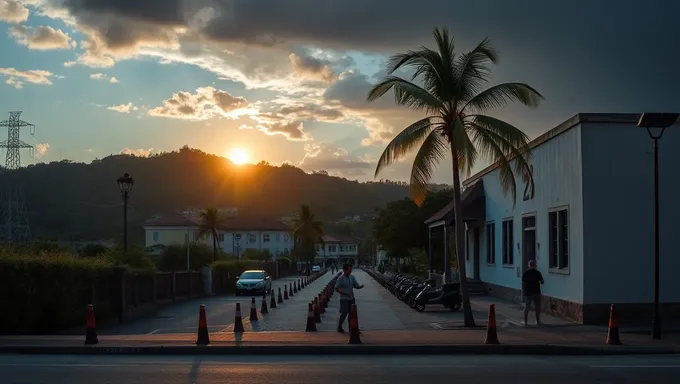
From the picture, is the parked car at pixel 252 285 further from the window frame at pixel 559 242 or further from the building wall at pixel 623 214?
the building wall at pixel 623 214

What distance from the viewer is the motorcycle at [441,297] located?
2669 centimetres

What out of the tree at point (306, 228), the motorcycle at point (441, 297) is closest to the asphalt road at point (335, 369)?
the motorcycle at point (441, 297)

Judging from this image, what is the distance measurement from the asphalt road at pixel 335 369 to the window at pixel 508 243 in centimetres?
1550

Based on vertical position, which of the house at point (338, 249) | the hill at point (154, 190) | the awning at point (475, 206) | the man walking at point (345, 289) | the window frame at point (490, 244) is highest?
the hill at point (154, 190)

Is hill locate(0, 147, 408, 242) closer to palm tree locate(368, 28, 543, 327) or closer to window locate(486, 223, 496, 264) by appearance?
window locate(486, 223, 496, 264)

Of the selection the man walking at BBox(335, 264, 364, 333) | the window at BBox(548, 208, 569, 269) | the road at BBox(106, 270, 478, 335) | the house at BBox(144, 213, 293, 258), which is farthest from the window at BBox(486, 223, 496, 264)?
the house at BBox(144, 213, 293, 258)

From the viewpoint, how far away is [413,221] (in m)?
58.4

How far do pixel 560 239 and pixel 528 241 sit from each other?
464 centimetres

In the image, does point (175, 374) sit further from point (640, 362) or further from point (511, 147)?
point (511, 147)

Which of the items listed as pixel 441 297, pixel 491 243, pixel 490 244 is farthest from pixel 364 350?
pixel 490 244

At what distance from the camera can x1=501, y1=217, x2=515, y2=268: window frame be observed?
97.2 ft

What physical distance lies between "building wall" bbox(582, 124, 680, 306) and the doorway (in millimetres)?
6423

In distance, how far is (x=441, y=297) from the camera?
2677 cm

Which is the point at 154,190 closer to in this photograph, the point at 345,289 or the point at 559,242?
the point at 559,242
